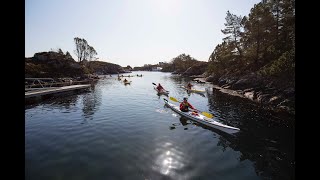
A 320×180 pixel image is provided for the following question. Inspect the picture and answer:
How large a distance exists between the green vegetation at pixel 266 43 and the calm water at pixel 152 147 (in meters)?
9.64

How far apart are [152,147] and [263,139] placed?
32.2 feet

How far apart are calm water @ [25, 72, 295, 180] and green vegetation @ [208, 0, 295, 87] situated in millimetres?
9636

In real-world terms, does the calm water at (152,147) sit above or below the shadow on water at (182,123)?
below

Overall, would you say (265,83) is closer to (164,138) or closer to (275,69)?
(275,69)

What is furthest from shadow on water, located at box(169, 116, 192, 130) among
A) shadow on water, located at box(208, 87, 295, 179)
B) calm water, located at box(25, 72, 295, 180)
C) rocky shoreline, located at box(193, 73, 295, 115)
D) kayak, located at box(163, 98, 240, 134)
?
rocky shoreline, located at box(193, 73, 295, 115)

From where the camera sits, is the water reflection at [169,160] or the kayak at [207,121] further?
the kayak at [207,121]

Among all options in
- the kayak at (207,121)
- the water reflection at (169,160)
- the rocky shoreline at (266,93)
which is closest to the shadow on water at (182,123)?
the kayak at (207,121)

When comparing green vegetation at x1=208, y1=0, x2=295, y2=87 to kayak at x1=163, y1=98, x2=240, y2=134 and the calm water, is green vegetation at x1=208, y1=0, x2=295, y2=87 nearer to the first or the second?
the calm water

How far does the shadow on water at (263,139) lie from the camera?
1234 centimetres

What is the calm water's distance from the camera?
11.4 metres

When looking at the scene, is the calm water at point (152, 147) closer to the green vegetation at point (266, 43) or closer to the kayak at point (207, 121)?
the kayak at point (207, 121)

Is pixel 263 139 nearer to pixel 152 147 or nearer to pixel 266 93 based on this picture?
pixel 152 147
